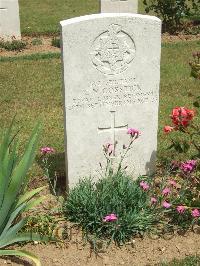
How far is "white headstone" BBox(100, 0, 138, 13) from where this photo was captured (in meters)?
9.98

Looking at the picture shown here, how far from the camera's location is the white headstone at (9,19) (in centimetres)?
997

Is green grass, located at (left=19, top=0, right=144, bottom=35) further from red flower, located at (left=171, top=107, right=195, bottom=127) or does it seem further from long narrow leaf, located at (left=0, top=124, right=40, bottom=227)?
long narrow leaf, located at (left=0, top=124, right=40, bottom=227)

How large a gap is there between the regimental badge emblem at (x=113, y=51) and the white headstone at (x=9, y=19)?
6.60m

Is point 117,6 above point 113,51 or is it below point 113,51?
above

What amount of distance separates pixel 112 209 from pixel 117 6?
23.0 ft

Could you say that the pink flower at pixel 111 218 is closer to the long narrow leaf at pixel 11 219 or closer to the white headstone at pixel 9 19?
the long narrow leaf at pixel 11 219

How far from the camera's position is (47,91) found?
748 centimetres

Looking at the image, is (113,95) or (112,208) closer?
(112,208)

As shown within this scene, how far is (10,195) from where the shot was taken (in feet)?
11.1

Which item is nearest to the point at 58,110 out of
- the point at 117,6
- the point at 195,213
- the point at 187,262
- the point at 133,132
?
the point at 133,132

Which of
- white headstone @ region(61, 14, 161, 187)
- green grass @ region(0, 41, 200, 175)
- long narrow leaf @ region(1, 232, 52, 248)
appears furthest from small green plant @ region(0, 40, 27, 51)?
long narrow leaf @ region(1, 232, 52, 248)

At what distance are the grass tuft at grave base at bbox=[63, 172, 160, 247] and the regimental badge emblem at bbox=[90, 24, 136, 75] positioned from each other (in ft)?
2.95

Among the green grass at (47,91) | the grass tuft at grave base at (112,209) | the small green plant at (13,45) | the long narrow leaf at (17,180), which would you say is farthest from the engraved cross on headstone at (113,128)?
the small green plant at (13,45)

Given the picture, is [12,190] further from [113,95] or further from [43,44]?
[43,44]
